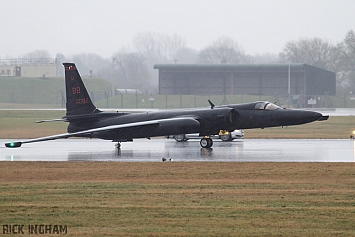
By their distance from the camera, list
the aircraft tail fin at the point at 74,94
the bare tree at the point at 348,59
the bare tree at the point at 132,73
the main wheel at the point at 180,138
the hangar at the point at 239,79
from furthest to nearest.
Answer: the bare tree at the point at 132,73 < the bare tree at the point at 348,59 < the hangar at the point at 239,79 < the main wheel at the point at 180,138 < the aircraft tail fin at the point at 74,94

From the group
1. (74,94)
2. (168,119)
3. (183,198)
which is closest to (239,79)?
(168,119)

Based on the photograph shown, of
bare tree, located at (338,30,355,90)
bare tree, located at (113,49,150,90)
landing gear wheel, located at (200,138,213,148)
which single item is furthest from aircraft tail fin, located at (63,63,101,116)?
bare tree, located at (113,49,150,90)

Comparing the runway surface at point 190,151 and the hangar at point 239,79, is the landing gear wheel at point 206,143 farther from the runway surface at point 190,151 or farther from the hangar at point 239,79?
the hangar at point 239,79

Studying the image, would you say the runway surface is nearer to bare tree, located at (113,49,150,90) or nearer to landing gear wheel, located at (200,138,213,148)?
landing gear wheel, located at (200,138,213,148)

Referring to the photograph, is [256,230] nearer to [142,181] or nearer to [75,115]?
[142,181]

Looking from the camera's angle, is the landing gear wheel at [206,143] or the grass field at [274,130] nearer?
the landing gear wheel at [206,143]

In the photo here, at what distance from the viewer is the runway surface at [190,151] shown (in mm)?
24672

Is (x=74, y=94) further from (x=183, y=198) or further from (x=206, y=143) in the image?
(x=183, y=198)

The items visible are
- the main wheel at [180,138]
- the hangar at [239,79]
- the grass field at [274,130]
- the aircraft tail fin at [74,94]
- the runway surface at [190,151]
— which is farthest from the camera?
the hangar at [239,79]

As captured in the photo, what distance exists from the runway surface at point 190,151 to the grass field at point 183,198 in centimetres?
262

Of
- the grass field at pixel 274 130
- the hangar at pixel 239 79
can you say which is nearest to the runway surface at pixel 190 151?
the grass field at pixel 274 130

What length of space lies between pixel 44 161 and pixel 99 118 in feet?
19.8

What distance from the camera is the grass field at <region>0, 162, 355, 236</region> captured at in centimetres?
1157

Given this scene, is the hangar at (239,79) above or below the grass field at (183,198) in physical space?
above
